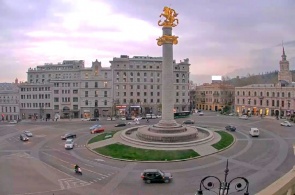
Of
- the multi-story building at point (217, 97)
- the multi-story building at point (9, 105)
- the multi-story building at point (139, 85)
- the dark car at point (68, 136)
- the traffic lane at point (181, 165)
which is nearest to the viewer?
the traffic lane at point (181, 165)

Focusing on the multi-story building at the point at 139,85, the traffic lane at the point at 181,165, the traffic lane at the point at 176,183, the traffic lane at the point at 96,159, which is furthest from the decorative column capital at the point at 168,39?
the multi-story building at the point at 139,85

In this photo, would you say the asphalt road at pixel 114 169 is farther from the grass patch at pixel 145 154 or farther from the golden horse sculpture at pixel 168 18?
the golden horse sculpture at pixel 168 18

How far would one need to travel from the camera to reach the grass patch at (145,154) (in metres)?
40.3

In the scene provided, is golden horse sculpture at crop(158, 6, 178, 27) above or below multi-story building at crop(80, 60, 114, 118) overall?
above

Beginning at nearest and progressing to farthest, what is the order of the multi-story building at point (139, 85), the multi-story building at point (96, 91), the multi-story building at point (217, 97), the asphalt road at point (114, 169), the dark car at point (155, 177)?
the asphalt road at point (114, 169) → the dark car at point (155, 177) → the multi-story building at point (96, 91) → the multi-story building at point (139, 85) → the multi-story building at point (217, 97)

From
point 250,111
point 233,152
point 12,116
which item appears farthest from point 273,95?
Result: point 12,116

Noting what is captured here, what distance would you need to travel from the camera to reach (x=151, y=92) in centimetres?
10475

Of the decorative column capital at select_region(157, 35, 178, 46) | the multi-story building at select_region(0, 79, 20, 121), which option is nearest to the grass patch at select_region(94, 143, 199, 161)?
the decorative column capital at select_region(157, 35, 178, 46)

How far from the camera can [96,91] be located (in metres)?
97.8

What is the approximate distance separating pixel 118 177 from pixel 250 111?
8313 cm

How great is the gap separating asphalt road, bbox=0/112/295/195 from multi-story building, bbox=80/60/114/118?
A: 147 ft

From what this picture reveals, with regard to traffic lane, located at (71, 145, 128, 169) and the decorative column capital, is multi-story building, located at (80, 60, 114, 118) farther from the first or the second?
traffic lane, located at (71, 145, 128, 169)

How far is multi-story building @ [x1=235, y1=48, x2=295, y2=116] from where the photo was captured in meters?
91.4

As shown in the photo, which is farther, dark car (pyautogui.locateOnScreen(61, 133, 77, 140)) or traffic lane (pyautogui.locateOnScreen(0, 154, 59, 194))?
dark car (pyautogui.locateOnScreen(61, 133, 77, 140))
